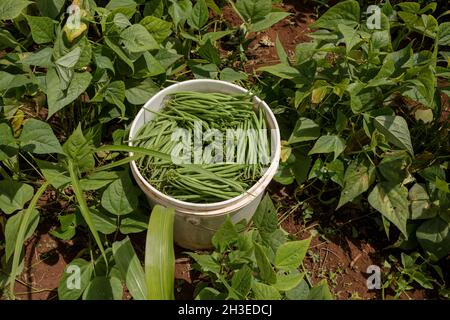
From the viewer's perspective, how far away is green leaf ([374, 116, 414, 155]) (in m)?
1.78

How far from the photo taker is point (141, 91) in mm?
1946

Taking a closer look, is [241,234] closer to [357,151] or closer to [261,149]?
[261,149]


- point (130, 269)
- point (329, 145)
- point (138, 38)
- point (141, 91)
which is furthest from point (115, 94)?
point (329, 145)

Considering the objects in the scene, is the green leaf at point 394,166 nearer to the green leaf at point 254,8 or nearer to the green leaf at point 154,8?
the green leaf at point 254,8

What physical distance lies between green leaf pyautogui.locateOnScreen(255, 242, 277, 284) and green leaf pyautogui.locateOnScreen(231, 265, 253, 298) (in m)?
0.04

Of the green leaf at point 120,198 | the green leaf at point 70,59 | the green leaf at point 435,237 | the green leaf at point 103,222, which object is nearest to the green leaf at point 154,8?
the green leaf at point 70,59

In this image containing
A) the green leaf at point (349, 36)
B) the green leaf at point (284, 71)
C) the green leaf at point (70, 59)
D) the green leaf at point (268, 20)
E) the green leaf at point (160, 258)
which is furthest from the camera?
the green leaf at point (268, 20)

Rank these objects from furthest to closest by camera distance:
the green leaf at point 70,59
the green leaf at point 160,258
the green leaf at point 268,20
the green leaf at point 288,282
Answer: the green leaf at point 268,20
the green leaf at point 70,59
the green leaf at point 288,282
the green leaf at point 160,258

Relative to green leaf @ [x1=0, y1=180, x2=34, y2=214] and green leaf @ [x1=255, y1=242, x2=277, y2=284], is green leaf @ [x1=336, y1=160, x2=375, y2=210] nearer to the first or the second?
green leaf @ [x1=255, y1=242, x2=277, y2=284]

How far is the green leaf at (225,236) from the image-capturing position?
5.20ft

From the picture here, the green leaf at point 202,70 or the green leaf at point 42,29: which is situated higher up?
the green leaf at point 42,29

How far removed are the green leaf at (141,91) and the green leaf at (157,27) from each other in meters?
0.16

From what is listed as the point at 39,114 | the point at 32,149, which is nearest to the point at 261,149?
the point at 32,149

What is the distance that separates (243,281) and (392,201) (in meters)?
0.69
